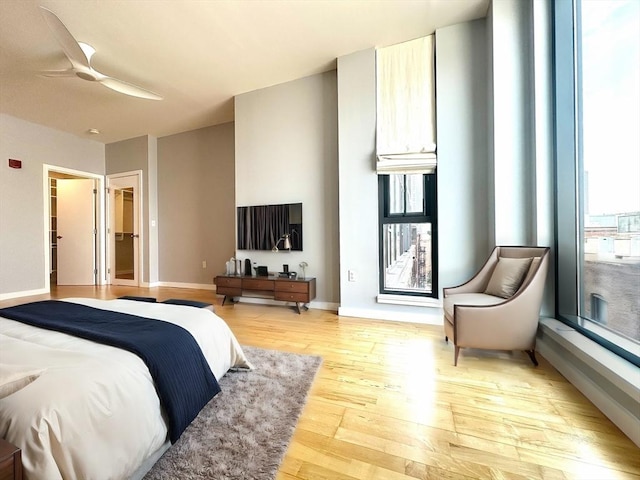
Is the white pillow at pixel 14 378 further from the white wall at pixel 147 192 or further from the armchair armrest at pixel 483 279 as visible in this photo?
the white wall at pixel 147 192

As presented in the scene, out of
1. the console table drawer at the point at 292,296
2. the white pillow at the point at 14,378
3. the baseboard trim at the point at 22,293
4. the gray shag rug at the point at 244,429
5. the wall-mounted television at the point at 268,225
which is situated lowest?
the gray shag rug at the point at 244,429

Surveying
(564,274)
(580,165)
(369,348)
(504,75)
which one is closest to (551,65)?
(504,75)

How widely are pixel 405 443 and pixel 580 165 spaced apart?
2417mm

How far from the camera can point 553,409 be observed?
1477mm

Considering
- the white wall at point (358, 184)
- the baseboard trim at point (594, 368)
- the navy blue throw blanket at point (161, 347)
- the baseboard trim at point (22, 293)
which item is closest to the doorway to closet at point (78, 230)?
the baseboard trim at point (22, 293)

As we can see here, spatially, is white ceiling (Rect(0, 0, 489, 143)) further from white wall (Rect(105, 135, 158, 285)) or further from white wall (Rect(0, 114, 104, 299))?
white wall (Rect(105, 135, 158, 285))

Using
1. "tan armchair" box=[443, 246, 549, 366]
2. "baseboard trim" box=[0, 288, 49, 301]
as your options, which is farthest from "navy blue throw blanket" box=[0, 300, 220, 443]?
"baseboard trim" box=[0, 288, 49, 301]

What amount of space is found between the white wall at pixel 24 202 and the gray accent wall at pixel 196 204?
1.76 metres

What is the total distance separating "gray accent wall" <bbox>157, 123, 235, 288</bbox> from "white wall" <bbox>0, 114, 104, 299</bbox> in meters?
1.76

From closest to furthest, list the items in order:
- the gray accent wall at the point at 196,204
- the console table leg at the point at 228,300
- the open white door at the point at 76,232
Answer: the console table leg at the point at 228,300
the gray accent wall at the point at 196,204
the open white door at the point at 76,232

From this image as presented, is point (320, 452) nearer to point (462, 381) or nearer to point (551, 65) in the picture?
point (462, 381)

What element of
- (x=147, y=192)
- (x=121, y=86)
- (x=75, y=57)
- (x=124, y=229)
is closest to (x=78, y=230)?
(x=124, y=229)

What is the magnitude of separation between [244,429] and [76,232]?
6.47 metres

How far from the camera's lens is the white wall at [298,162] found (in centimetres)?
354
